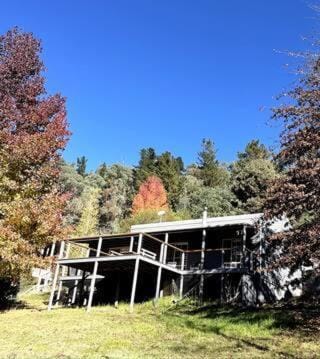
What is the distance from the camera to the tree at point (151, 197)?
61.7 m

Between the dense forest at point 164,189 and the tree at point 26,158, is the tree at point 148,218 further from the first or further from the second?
the tree at point 26,158

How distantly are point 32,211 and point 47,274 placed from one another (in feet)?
78.8

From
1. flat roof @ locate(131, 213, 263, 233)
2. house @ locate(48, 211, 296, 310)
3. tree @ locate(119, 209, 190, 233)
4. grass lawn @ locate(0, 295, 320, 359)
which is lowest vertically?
grass lawn @ locate(0, 295, 320, 359)

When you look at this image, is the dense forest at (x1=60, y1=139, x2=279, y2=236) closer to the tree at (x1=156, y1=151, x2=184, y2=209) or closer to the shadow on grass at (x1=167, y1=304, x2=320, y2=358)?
the tree at (x1=156, y1=151, x2=184, y2=209)

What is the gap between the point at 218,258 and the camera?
A: 27.8 m

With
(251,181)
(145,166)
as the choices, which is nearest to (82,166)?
(145,166)

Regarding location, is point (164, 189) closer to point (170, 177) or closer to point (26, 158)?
point (170, 177)

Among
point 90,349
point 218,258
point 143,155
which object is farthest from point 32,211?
point 143,155

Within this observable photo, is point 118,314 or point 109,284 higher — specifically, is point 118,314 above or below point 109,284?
below

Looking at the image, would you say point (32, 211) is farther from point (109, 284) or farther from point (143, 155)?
point (143, 155)

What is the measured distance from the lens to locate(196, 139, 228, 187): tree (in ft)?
221

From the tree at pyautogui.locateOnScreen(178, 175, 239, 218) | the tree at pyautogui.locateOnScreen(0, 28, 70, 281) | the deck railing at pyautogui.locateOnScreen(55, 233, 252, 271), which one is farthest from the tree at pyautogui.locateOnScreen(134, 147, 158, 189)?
the tree at pyautogui.locateOnScreen(0, 28, 70, 281)

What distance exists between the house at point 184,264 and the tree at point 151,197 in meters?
29.7

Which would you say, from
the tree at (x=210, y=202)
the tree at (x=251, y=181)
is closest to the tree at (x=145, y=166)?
the tree at (x=210, y=202)
